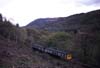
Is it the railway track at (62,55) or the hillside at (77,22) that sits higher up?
the hillside at (77,22)

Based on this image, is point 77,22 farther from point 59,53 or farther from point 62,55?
point 62,55

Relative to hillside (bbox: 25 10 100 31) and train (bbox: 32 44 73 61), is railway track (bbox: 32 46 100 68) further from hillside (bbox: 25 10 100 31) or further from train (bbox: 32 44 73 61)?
hillside (bbox: 25 10 100 31)

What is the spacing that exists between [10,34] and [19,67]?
15431 mm

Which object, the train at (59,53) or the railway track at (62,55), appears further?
the train at (59,53)

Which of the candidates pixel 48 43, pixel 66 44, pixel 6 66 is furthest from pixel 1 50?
pixel 48 43

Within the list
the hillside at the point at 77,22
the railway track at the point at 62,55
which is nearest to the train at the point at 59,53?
the railway track at the point at 62,55

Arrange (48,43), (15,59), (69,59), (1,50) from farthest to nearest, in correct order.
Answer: (48,43) → (69,59) → (1,50) → (15,59)

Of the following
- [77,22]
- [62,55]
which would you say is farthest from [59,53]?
Answer: [77,22]

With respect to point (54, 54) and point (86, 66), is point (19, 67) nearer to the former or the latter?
point (86, 66)

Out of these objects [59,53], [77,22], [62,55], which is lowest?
[62,55]

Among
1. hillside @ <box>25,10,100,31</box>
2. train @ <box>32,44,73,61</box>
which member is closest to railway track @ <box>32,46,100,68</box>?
train @ <box>32,44,73,61</box>

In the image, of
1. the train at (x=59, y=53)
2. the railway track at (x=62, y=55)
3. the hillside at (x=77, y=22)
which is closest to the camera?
the railway track at (x=62, y=55)

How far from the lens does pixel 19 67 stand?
14719 millimetres

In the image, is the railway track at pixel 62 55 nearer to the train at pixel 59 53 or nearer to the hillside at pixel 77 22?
the train at pixel 59 53
